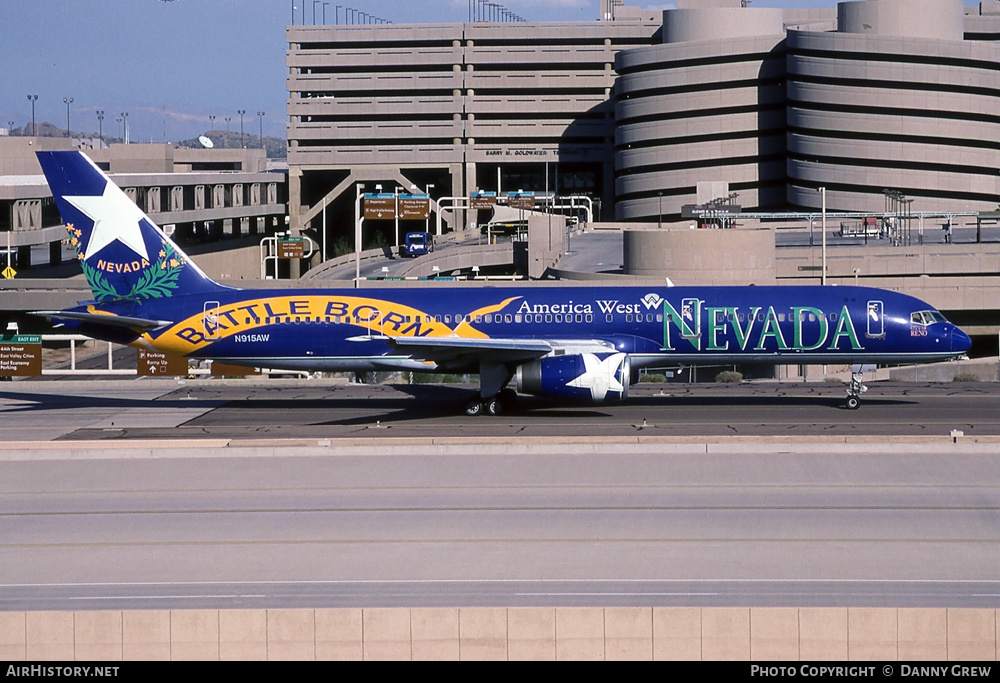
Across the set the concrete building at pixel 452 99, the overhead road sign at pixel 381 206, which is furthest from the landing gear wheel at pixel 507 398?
the concrete building at pixel 452 99

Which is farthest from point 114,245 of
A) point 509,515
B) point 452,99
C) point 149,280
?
point 452,99

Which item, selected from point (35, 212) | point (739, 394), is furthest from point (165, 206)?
point (739, 394)

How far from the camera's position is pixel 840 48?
136 m

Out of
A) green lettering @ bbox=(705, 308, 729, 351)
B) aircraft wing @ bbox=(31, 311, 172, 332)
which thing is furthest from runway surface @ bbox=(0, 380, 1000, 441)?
aircraft wing @ bbox=(31, 311, 172, 332)

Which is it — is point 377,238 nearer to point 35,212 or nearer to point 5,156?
point 5,156

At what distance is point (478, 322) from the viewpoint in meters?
40.8

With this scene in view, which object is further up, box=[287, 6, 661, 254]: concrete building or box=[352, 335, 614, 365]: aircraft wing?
box=[287, 6, 661, 254]: concrete building

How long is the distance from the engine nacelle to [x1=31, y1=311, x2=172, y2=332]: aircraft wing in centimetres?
1288

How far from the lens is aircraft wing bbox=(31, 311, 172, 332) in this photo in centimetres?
4003

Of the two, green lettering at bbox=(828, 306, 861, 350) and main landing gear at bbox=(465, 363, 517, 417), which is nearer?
green lettering at bbox=(828, 306, 861, 350)

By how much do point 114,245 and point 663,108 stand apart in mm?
114991

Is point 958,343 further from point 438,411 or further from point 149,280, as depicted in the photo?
point 149,280

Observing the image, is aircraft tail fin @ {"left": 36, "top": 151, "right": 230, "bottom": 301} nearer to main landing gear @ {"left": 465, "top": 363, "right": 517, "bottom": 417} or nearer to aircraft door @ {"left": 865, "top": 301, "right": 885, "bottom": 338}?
main landing gear @ {"left": 465, "top": 363, "right": 517, "bottom": 417}

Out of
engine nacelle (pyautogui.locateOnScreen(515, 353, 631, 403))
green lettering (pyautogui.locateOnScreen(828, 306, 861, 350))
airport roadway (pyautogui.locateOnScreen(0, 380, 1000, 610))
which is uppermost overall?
green lettering (pyautogui.locateOnScreen(828, 306, 861, 350))
